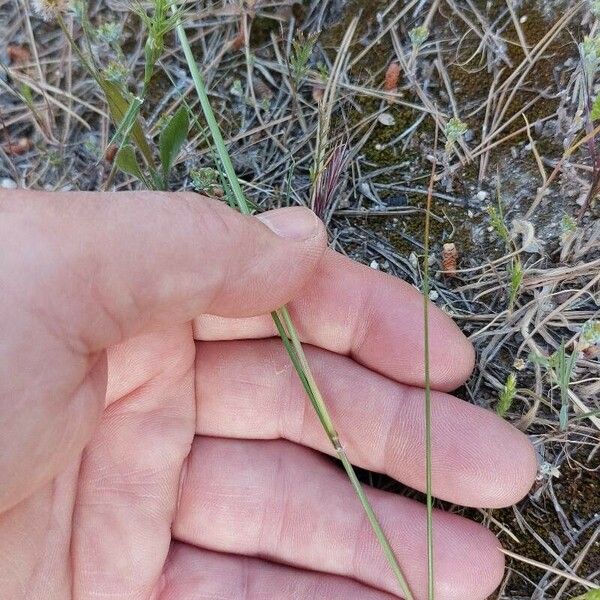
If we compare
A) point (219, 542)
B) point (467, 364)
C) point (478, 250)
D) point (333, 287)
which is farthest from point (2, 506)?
point (478, 250)

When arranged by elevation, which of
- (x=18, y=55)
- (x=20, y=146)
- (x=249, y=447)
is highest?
(x=18, y=55)

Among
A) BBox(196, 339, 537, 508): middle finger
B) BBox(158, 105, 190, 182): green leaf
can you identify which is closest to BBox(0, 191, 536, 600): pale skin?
BBox(196, 339, 537, 508): middle finger

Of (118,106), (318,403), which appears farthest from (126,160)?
(318,403)

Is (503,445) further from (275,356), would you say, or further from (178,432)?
(178,432)

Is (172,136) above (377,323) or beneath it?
above

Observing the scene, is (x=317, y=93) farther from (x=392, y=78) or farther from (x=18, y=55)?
(x=18, y=55)

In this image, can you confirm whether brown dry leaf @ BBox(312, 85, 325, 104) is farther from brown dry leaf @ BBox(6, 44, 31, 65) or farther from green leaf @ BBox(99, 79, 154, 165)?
brown dry leaf @ BBox(6, 44, 31, 65)

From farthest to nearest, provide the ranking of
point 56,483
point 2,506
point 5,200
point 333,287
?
point 333,287, point 56,483, point 2,506, point 5,200
